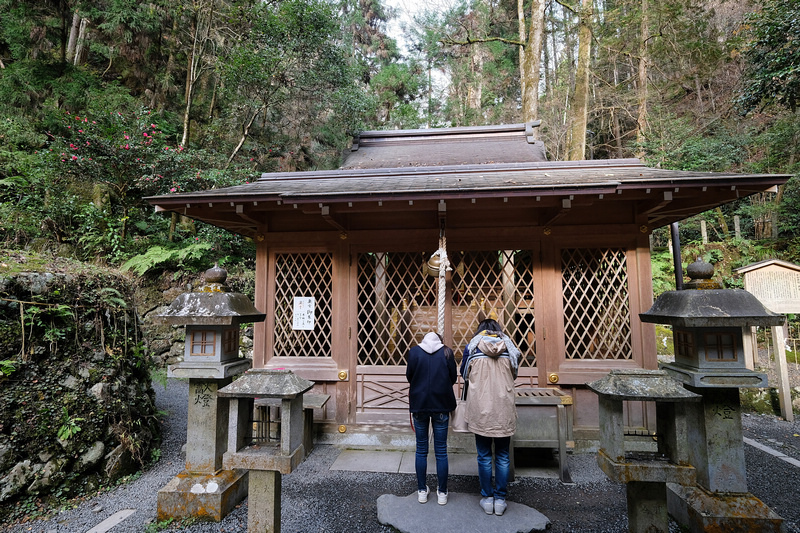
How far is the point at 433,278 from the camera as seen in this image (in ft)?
17.7

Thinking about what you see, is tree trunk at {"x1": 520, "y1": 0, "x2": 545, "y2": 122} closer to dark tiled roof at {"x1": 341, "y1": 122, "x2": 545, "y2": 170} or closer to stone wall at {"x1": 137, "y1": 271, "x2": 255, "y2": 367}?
dark tiled roof at {"x1": 341, "y1": 122, "x2": 545, "y2": 170}

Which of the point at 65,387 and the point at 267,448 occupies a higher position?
the point at 65,387

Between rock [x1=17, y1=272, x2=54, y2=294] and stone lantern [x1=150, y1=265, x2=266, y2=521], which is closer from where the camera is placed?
stone lantern [x1=150, y1=265, x2=266, y2=521]

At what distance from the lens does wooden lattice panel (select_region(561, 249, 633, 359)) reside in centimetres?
493

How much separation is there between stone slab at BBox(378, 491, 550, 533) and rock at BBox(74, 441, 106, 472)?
3.15 metres

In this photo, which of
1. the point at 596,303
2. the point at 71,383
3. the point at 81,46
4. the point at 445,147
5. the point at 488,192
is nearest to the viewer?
the point at 71,383

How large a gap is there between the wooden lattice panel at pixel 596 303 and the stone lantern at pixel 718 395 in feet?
5.81

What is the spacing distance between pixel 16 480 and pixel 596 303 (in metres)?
6.94

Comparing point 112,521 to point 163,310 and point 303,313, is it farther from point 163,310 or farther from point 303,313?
point 163,310

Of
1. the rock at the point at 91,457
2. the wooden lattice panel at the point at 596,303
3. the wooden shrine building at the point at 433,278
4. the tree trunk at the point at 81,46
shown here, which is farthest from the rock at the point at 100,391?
the tree trunk at the point at 81,46

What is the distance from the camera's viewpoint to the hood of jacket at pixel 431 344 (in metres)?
3.38

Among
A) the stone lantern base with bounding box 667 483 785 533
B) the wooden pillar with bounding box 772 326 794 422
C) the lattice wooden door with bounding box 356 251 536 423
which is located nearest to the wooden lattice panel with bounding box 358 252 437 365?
the lattice wooden door with bounding box 356 251 536 423

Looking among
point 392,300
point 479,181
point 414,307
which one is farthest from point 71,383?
point 479,181

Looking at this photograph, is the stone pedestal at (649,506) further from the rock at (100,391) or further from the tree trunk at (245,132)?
the tree trunk at (245,132)
